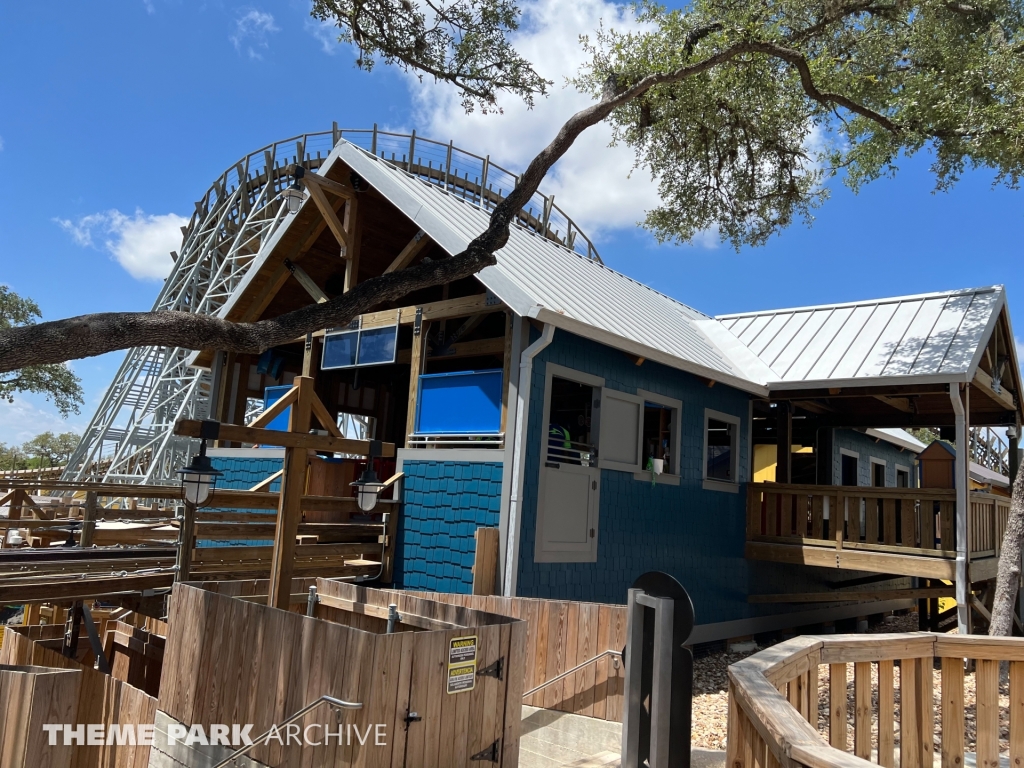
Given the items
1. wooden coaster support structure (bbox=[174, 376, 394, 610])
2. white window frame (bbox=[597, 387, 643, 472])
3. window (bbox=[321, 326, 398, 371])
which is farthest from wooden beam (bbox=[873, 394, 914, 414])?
wooden coaster support structure (bbox=[174, 376, 394, 610])

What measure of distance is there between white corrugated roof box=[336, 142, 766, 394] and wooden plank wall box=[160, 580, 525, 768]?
4668 mm

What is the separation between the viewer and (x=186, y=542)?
8406mm

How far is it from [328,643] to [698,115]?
31.8 feet

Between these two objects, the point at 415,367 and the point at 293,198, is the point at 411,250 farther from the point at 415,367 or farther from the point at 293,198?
the point at 293,198

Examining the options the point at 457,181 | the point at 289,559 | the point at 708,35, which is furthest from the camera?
the point at 457,181

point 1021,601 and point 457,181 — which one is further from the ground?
point 457,181

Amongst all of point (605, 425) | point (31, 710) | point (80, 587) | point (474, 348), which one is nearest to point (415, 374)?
point (474, 348)

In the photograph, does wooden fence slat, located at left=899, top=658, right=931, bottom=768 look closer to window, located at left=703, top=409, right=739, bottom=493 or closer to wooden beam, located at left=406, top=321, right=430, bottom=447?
wooden beam, located at left=406, top=321, right=430, bottom=447

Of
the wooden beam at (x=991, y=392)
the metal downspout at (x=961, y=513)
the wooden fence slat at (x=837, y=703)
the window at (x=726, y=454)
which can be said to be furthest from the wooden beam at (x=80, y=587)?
the wooden beam at (x=991, y=392)

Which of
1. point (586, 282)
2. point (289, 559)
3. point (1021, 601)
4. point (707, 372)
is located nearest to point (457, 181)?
point (586, 282)

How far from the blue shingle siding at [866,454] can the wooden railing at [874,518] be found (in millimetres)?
4335

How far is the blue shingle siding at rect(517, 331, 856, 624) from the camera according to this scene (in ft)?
31.9

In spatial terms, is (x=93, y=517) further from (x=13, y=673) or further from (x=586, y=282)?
(x=586, y=282)

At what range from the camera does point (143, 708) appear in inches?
248
